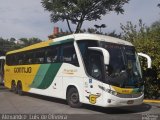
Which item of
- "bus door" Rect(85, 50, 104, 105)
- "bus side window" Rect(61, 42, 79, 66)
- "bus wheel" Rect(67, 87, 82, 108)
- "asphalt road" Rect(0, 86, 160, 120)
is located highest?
"bus side window" Rect(61, 42, 79, 66)

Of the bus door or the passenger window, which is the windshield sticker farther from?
the passenger window

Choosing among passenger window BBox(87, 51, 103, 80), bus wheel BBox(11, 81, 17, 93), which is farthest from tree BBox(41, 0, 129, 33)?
passenger window BBox(87, 51, 103, 80)

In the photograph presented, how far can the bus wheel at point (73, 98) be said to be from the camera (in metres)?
14.8

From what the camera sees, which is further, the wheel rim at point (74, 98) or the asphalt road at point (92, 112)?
the wheel rim at point (74, 98)

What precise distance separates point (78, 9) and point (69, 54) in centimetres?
1862

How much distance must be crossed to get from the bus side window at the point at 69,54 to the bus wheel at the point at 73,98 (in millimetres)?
1198

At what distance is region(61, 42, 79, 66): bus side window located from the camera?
589 inches

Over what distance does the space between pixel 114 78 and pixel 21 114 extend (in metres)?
3.72

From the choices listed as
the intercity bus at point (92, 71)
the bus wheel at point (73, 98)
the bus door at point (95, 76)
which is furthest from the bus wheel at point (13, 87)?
the bus door at point (95, 76)

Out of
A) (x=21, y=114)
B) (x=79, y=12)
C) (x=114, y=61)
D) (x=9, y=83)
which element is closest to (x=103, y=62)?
(x=114, y=61)

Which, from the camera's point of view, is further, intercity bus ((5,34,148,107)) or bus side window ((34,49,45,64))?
bus side window ((34,49,45,64))

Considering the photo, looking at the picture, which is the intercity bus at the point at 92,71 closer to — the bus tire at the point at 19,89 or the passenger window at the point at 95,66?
the passenger window at the point at 95,66

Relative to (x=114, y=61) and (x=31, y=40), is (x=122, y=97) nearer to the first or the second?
(x=114, y=61)

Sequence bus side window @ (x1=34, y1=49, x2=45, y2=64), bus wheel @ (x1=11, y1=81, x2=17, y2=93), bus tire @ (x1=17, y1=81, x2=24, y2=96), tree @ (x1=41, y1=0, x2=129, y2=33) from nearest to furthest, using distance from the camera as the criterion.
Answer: bus side window @ (x1=34, y1=49, x2=45, y2=64)
bus tire @ (x1=17, y1=81, x2=24, y2=96)
bus wheel @ (x1=11, y1=81, x2=17, y2=93)
tree @ (x1=41, y1=0, x2=129, y2=33)
